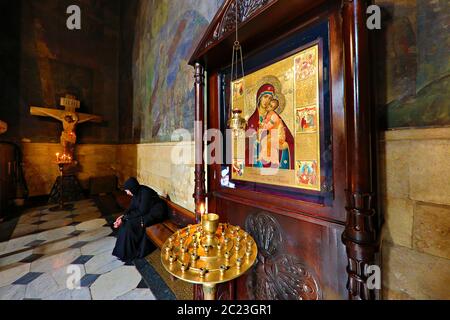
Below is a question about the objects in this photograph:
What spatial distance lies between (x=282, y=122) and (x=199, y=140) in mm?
835

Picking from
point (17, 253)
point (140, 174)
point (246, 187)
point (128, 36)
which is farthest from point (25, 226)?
point (128, 36)

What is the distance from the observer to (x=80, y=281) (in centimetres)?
218

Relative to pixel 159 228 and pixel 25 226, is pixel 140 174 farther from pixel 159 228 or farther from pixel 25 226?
pixel 159 228

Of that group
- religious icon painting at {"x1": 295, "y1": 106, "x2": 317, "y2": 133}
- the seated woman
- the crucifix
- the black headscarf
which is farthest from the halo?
the crucifix

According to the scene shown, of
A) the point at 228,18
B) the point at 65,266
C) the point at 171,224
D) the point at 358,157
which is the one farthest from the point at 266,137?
the point at 65,266

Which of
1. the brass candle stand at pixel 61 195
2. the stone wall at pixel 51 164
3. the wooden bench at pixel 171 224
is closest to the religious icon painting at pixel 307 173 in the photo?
the wooden bench at pixel 171 224

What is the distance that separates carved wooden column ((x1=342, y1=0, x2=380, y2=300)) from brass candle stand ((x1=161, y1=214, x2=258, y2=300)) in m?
0.48

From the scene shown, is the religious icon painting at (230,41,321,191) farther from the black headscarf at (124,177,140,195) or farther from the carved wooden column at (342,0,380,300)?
the black headscarf at (124,177,140,195)

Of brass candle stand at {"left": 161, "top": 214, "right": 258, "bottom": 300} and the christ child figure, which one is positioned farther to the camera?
the christ child figure

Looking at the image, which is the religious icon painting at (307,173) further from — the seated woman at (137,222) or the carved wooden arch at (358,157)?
the seated woman at (137,222)

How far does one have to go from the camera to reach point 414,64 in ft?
2.77

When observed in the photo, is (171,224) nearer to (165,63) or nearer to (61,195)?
(165,63)

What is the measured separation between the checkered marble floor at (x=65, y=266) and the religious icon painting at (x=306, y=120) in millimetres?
2253

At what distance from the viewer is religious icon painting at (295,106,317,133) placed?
1109 mm
